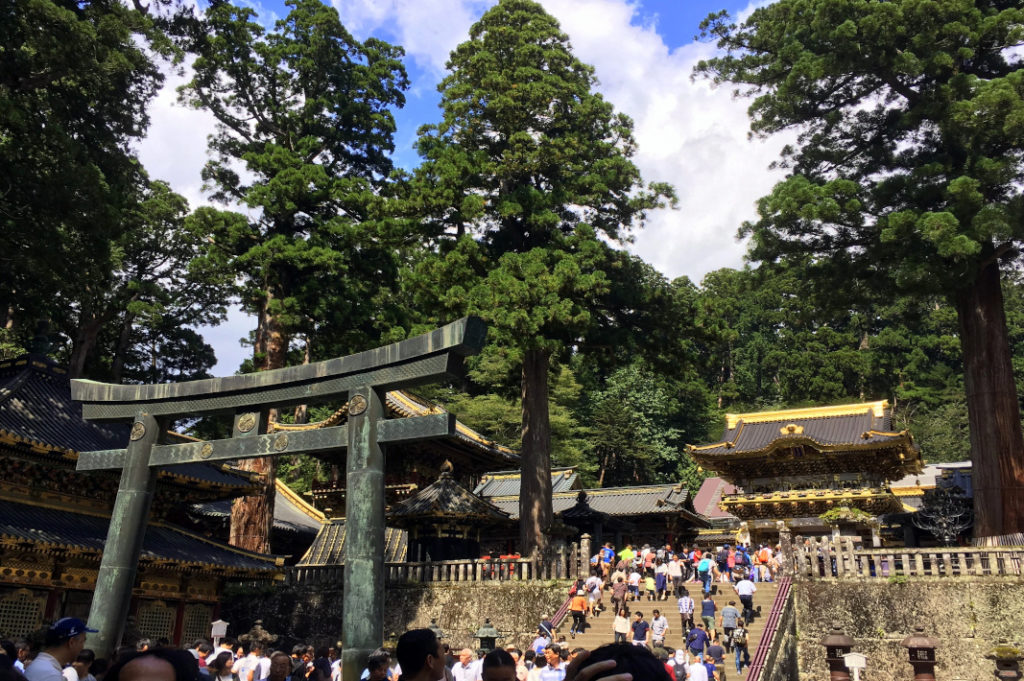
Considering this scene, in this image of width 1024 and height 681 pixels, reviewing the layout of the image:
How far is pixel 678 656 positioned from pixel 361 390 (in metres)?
6.62

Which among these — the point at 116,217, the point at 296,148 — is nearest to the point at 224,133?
the point at 296,148

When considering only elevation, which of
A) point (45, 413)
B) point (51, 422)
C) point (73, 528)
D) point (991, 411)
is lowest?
point (73, 528)

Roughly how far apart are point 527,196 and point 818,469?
52.3 feet

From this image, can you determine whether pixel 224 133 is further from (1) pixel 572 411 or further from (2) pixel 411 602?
(1) pixel 572 411

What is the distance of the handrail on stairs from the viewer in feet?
40.7

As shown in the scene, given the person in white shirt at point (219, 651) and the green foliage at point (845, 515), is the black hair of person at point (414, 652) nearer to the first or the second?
the person in white shirt at point (219, 651)

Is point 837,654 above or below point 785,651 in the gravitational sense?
above

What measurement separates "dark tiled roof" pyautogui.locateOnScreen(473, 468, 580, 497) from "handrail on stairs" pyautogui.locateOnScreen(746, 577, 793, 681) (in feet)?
63.4

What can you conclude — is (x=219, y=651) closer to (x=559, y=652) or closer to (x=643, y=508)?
(x=559, y=652)

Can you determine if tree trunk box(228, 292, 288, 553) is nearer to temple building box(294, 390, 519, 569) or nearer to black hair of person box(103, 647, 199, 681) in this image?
temple building box(294, 390, 519, 569)

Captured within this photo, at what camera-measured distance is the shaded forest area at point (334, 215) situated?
45.6 ft

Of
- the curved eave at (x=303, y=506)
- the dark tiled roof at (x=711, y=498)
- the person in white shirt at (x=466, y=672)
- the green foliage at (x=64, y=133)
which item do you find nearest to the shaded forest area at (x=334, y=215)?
the green foliage at (x=64, y=133)

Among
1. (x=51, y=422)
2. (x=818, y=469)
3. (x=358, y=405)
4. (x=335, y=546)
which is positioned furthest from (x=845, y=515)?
(x=51, y=422)

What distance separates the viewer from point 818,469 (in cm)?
2873
